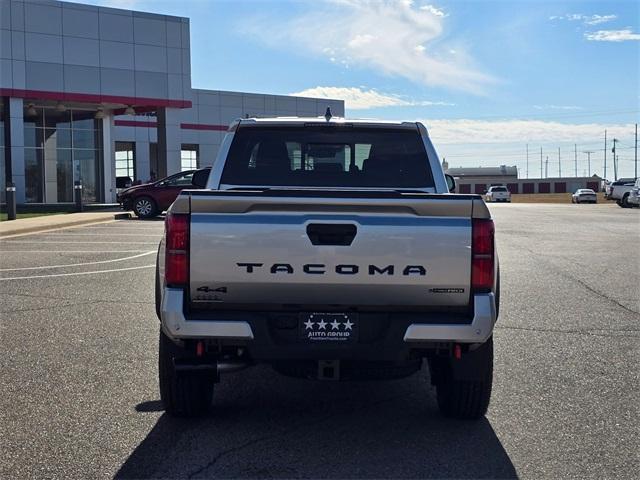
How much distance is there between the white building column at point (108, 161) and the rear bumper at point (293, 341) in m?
32.3

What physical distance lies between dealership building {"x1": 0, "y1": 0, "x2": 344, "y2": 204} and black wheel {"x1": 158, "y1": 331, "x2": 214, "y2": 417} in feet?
93.1

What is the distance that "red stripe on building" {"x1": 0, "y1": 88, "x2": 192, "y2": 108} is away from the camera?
30.6 metres

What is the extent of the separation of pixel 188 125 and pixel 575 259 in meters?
37.7

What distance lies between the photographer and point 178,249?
13.9 feet

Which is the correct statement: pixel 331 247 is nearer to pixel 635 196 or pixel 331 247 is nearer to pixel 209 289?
pixel 209 289

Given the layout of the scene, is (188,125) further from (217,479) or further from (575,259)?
(217,479)

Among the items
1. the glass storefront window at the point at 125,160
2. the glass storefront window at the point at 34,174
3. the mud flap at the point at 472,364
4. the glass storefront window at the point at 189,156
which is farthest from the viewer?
the glass storefront window at the point at 189,156

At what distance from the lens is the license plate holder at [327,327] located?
4289mm

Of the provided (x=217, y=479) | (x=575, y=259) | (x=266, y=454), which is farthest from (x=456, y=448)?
(x=575, y=259)

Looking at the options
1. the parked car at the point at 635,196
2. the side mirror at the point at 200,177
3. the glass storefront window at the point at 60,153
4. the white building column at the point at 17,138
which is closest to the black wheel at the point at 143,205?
the white building column at the point at 17,138

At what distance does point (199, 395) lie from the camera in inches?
193

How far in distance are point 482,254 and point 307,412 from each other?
1.77 meters

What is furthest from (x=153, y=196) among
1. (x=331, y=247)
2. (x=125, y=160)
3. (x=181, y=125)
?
(x=125, y=160)

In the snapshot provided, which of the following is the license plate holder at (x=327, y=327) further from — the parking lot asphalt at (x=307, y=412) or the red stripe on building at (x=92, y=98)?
the red stripe on building at (x=92, y=98)
